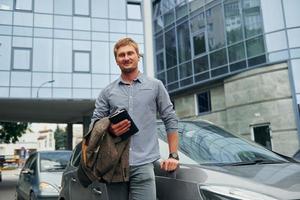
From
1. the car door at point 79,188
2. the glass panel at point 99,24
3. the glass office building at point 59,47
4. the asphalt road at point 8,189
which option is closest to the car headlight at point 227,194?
the car door at point 79,188

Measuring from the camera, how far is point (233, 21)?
66.2ft

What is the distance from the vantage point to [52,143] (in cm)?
Result: 10512

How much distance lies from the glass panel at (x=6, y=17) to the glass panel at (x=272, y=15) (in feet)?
48.5

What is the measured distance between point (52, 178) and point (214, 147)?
5.67 metres

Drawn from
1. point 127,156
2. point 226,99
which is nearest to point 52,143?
point 226,99

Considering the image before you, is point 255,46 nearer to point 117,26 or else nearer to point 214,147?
point 117,26

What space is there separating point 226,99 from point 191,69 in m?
3.63

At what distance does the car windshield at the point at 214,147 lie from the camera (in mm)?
3221

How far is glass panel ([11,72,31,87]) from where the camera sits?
2278cm

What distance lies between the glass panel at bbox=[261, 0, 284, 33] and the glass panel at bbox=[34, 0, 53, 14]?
43.1 feet

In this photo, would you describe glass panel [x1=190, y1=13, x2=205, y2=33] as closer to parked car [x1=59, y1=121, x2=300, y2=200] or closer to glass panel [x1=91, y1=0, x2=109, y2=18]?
glass panel [x1=91, y1=0, x2=109, y2=18]

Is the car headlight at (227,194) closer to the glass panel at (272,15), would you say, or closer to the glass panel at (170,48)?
the glass panel at (272,15)

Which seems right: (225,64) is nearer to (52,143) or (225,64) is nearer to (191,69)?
(191,69)

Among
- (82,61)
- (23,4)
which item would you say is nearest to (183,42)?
(82,61)
